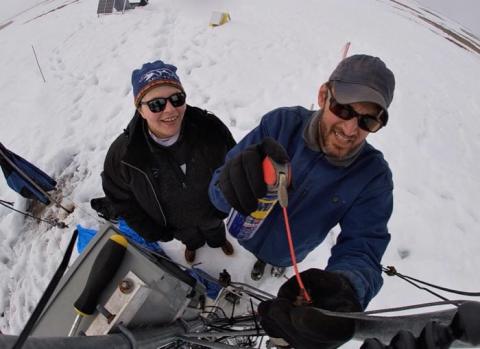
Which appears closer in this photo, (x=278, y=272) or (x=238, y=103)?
(x=278, y=272)

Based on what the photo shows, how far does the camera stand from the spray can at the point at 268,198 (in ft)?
3.81

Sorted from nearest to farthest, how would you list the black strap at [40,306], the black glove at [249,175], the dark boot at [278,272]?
the black strap at [40,306] → the black glove at [249,175] → the dark boot at [278,272]

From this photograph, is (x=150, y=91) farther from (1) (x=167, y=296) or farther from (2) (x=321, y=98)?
(1) (x=167, y=296)

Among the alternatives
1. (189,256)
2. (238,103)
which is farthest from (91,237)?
(238,103)

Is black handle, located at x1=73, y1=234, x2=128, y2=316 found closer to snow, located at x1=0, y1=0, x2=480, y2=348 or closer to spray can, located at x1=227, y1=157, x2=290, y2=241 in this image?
spray can, located at x1=227, y1=157, x2=290, y2=241

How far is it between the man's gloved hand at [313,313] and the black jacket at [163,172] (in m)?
1.58

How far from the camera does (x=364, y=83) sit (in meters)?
1.38

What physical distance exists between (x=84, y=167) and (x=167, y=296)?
428 centimetres

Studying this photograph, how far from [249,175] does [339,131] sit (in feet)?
1.78

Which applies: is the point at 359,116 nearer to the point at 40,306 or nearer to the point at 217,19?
the point at 40,306

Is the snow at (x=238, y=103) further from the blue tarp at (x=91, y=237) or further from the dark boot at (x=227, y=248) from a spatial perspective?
the blue tarp at (x=91, y=237)

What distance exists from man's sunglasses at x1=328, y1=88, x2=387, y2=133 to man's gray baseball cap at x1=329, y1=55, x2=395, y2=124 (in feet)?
0.08

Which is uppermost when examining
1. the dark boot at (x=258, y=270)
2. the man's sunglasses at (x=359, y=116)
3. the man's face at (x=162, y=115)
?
the man's sunglasses at (x=359, y=116)

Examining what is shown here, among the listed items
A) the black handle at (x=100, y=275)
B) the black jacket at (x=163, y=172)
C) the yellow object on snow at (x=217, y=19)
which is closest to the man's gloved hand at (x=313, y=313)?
the black handle at (x=100, y=275)
